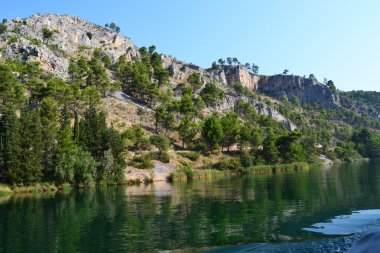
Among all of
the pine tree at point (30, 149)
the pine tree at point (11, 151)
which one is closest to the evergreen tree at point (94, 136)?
the pine tree at point (30, 149)

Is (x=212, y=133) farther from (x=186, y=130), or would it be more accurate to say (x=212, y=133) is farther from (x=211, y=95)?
(x=211, y=95)

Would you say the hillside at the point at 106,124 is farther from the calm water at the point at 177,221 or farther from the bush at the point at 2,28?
the calm water at the point at 177,221

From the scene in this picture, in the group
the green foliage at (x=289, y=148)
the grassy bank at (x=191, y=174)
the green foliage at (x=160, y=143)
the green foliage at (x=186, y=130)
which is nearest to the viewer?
the grassy bank at (x=191, y=174)

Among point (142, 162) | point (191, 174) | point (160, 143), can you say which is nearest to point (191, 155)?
point (160, 143)

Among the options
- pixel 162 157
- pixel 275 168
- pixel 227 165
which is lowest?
pixel 275 168

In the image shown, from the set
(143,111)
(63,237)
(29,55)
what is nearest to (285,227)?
(63,237)

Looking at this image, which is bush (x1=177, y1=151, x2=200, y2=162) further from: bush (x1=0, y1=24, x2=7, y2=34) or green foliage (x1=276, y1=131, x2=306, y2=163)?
bush (x1=0, y1=24, x2=7, y2=34)

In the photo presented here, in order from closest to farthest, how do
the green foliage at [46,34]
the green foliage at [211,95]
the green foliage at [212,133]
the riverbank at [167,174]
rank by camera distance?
1. the riverbank at [167,174]
2. the green foliage at [212,133]
3. the green foliage at [46,34]
4. the green foliage at [211,95]

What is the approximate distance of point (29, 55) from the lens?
148 metres

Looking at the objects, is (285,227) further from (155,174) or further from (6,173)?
(155,174)

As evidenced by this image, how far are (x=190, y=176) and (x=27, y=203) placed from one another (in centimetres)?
5076

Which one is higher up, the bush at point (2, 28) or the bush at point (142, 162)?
the bush at point (2, 28)

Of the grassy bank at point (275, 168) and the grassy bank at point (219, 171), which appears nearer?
the grassy bank at point (219, 171)

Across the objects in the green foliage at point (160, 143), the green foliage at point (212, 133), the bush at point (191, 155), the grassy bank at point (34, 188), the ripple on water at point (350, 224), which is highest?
the green foliage at point (212, 133)
